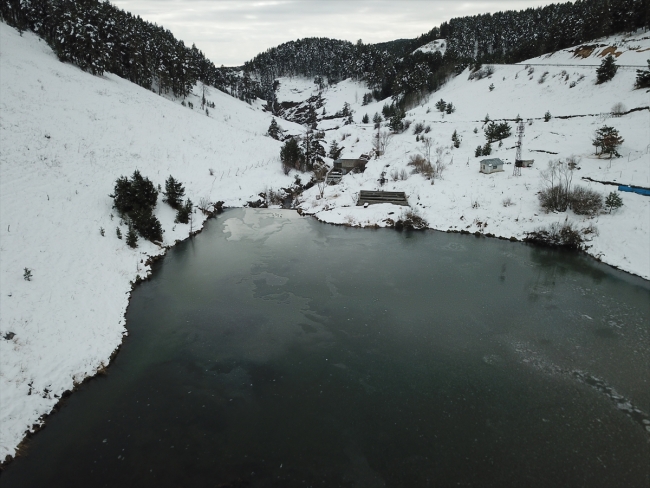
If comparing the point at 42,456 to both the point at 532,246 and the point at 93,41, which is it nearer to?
the point at 532,246

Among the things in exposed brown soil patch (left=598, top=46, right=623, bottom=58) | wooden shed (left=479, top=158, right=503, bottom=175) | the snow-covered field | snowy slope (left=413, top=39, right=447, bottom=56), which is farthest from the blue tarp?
snowy slope (left=413, top=39, right=447, bottom=56)

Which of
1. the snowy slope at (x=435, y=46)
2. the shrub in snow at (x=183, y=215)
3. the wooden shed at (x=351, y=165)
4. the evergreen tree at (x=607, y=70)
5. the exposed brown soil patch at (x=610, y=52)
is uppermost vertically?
the snowy slope at (x=435, y=46)

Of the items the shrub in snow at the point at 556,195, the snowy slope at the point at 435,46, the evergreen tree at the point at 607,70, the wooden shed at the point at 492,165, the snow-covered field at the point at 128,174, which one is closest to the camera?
the snow-covered field at the point at 128,174

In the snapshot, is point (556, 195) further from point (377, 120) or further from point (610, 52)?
point (377, 120)

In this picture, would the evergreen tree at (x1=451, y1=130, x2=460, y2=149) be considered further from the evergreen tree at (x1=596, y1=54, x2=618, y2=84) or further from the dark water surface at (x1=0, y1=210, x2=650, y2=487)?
the dark water surface at (x1=0, y1=210, x2=650, y2=487)

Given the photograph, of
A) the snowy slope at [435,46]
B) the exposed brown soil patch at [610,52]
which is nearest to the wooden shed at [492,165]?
the exposed brown soil patch at [610,52]

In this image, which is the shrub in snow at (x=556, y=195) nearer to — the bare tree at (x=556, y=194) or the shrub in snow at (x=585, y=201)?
the bare tree at (x=556, y=194)

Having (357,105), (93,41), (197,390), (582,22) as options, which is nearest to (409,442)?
(197,390)
